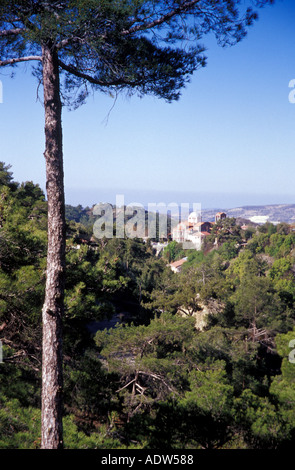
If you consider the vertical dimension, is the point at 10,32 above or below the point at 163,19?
below

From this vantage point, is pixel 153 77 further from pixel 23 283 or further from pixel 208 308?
pixel 208 308

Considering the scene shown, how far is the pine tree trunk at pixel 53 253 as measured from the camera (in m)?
3.43

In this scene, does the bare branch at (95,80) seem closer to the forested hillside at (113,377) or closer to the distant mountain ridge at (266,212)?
the forested hillside at (113,377)

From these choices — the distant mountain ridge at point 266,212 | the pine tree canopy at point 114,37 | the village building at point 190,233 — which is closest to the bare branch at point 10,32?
the pine tree canopy at point 114,37

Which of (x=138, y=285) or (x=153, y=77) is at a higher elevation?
(x=153, y=77)

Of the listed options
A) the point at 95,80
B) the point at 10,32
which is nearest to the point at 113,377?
the point at 95,80

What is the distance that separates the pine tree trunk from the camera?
343 centimetres

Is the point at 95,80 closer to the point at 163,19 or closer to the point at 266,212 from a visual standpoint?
the point at 163,19

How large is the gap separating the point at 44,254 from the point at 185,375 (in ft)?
15.6

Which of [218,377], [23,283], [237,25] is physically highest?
[237,25]

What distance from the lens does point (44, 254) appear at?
20.1 ft

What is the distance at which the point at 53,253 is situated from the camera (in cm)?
359

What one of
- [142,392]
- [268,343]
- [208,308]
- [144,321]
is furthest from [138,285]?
[142,392]

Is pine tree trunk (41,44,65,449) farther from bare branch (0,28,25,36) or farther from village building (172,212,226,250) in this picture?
village building (172,212,226,250)
